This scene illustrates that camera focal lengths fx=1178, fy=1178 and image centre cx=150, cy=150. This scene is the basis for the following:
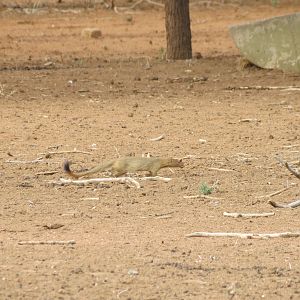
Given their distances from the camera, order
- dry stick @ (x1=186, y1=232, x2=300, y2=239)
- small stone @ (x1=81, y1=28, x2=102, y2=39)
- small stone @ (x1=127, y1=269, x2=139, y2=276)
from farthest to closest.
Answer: small stone @ (x1=81, y1=28, x2=102, y2=39)
dry stick @ (x1=186, y1=232, x2=300, y2=239)
small stone @ (x1=127, y1=269, x2=139, y2=276)

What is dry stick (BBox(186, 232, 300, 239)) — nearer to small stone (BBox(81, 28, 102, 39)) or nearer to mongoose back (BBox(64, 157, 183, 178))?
mongoose back (BBox(64, 157, 183, 178))

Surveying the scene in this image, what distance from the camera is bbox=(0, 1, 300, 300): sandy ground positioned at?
5.95 metres

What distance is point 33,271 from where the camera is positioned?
5.97m

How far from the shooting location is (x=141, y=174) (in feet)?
30.9

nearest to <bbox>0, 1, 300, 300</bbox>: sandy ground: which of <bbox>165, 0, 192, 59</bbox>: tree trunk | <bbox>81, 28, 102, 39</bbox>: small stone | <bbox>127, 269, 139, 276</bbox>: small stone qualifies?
<bbox>127, 269, 139, 276</bbox>: small stone

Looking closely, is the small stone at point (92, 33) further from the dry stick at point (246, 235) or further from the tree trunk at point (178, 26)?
the dry stick at point (246, 235)

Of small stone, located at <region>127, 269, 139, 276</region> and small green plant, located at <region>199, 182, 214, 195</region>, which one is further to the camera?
small green plant, located at <region>199, 182, 214, 195</region>

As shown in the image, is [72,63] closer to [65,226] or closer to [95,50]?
[95,50]

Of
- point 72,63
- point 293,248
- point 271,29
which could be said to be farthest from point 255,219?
point 72,63

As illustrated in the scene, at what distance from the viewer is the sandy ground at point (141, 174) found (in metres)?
5.95

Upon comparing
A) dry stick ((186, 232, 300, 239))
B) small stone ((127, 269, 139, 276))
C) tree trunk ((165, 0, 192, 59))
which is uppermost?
small stone ((127, 269, 139, 276))

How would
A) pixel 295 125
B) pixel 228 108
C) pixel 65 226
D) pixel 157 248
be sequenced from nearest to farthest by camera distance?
pixel 157 248
pixel 65 226
pixel 295 125
pixel 228 108

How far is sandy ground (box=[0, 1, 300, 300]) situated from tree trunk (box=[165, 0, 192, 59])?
318 mm

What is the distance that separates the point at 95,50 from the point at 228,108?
6685 millimetres
